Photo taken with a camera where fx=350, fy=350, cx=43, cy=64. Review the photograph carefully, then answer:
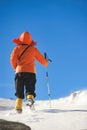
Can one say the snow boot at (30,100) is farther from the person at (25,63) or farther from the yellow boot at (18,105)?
the yellow boot at (18,105)

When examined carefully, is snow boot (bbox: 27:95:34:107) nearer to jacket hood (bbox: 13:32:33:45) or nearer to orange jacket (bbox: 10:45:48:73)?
orange jacket (bbox: 10:45:48:73)

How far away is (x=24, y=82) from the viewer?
35.4 ft

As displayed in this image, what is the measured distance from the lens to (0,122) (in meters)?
7.21

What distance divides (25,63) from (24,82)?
23.1 inches

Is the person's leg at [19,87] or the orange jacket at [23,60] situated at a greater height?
the orange jacket at [23,60]

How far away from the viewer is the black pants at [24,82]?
10.6m

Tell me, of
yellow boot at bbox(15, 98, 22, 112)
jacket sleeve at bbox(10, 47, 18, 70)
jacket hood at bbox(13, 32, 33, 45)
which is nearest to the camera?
yellow boot at bbox(15, 98, 22, 112)

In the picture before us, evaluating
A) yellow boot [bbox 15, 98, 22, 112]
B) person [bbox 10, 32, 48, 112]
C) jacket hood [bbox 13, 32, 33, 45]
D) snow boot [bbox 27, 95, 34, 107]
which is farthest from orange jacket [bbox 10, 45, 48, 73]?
yellow boot [bbox 15, 98, 22, 112]

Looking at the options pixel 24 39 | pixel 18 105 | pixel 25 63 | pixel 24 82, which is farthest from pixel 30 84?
pixel 24 39

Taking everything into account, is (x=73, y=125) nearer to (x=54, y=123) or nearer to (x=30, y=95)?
(x=54, y=123)

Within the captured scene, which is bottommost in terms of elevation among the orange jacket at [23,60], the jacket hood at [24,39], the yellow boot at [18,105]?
the yellow boot at [18,105]

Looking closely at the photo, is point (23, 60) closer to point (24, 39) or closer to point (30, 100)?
point (24, 39)

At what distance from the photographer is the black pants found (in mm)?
10601

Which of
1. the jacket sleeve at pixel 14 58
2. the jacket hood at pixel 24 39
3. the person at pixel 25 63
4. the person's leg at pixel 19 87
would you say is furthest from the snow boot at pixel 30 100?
the jacket hood at pixel 24 39
